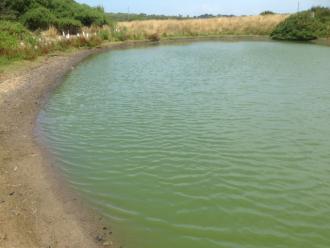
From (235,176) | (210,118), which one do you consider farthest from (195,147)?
(210,118)

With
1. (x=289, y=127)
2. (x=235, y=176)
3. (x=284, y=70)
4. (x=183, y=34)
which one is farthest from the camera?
(x=183, y=34)

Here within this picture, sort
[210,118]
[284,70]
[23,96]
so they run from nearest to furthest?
[210,118] < [23,96] < [284,70]

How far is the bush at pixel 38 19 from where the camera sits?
36759 millimetres

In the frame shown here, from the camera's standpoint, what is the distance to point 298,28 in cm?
4788

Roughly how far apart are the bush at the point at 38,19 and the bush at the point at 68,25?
0.65 meters

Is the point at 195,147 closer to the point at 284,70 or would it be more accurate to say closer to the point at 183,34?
the point at 284,70

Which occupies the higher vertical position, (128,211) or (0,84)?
(0,84)

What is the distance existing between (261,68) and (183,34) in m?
33.1

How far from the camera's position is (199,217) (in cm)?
654

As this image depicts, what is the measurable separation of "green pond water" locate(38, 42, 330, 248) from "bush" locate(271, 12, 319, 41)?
1208 inches

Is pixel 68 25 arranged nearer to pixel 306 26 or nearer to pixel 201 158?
pixel 306 26

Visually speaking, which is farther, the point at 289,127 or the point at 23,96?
the point at 23,96

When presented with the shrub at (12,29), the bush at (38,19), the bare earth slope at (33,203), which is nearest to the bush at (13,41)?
the shrub at (12,29)

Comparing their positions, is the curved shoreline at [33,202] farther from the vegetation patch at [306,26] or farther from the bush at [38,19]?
the vegetation patch at [306,26]
